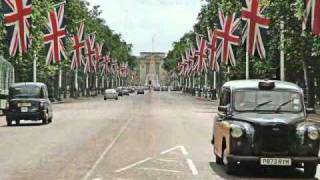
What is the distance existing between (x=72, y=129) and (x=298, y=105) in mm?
18207

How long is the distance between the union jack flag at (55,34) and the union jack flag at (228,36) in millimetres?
11974

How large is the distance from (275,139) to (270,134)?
0.48 ft

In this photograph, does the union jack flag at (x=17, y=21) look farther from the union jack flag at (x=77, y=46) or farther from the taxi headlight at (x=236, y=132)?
the taxi headlight at (x=236, y=132)

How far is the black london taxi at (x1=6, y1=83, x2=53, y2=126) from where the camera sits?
35406mm

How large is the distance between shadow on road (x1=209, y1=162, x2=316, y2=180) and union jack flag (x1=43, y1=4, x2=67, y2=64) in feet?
138

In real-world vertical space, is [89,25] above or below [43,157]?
above

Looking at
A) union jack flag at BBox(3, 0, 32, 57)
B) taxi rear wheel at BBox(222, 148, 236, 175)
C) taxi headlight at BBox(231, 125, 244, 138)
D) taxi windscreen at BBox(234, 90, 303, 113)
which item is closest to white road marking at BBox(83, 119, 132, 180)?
taxi rear wheel at BBox(222, 148, 236, 175)

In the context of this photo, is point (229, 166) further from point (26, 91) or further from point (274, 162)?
point (26, 91)

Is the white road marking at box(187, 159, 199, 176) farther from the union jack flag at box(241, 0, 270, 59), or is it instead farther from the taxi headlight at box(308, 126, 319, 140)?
the union jack flag at box(241, 0, 270, 59)

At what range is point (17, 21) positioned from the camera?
47.2 metres

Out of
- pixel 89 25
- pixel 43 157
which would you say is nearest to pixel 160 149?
pixel 43 157

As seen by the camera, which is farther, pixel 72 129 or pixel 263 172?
pixel 72 129

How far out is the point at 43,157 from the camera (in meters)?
19.6

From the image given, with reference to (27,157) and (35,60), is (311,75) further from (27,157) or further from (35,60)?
(27,157)
